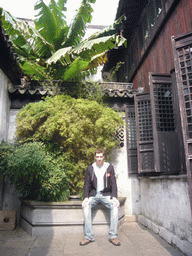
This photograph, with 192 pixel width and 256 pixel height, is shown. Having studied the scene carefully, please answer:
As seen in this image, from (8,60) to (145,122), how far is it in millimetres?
4326

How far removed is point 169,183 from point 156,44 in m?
4.72

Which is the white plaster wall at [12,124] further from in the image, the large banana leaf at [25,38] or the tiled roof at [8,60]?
the large banana leaf at [25,38]

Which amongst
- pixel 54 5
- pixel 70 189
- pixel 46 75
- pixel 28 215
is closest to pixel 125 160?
pixel 70 189

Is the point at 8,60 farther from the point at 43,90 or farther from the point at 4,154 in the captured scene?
the point at 4,154

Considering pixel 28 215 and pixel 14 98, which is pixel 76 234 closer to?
pixel 28 215

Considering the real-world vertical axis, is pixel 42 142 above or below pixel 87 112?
below

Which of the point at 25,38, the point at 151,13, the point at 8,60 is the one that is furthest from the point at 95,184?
the point at 151,13

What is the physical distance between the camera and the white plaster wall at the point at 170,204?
3.54 m

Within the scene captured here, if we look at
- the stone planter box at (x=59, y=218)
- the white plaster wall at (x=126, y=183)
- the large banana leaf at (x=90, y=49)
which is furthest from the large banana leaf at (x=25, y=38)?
the stone planter box at (x=59, y=218)

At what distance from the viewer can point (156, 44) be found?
22.2 ft

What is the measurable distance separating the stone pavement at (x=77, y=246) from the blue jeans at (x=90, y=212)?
19 centimetres

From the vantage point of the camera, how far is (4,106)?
600 centimetres

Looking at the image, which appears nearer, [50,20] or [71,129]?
[71,129]

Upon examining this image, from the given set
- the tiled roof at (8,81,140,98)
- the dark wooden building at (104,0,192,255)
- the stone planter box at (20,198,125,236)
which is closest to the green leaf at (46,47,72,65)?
the tiled roof at (8,81,140,98)
